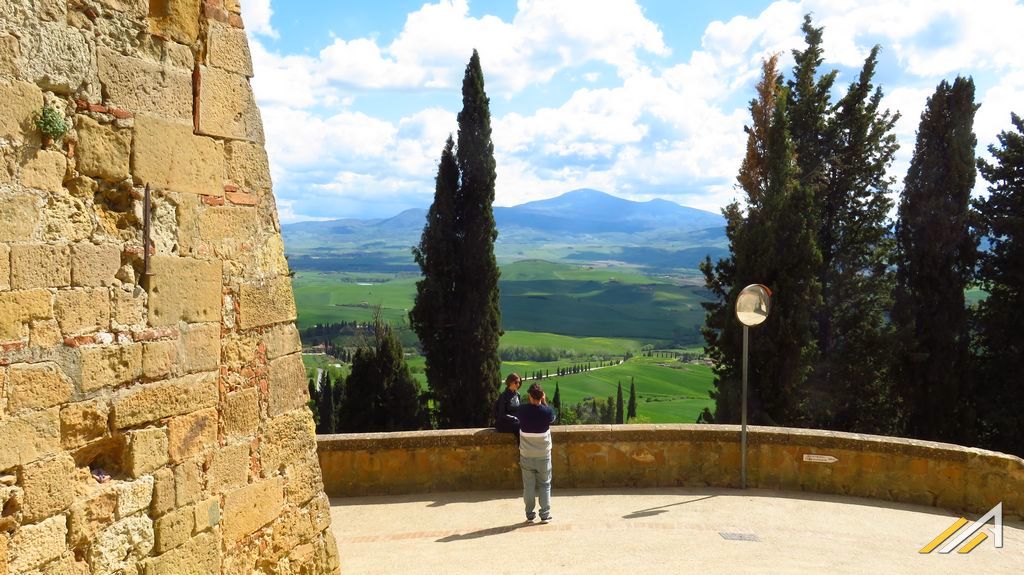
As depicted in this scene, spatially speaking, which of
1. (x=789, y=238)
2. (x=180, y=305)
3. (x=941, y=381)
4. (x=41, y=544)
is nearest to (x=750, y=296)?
(x=180, y=305)

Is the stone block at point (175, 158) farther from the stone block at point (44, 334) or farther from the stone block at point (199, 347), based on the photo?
the stone block at point (44, 334)

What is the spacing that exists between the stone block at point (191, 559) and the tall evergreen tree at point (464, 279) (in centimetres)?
1984

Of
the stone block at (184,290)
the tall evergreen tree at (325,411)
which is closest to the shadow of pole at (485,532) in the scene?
the stone block at (184,290)

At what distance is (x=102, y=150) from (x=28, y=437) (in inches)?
57.4

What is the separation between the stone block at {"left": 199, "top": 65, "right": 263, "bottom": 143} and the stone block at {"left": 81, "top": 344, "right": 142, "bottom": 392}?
4.44 ft

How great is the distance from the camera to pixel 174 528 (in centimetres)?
441

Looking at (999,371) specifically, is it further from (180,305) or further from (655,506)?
(180,305)

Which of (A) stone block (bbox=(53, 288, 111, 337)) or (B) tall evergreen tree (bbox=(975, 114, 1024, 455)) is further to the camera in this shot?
(B) tall evergreen tree (bbox=(975, 114, 1024, 455))

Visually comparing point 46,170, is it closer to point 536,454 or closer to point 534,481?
point 536,454

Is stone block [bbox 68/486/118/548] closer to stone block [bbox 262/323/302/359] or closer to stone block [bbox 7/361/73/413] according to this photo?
stone block [bbox 7/361/73/413]

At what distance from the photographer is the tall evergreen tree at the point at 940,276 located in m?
21.1

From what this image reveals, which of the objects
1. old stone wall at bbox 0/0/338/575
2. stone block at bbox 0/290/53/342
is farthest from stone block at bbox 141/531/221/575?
stone block at bbox 0/290/53/342

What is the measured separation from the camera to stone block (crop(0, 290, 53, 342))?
138 inches

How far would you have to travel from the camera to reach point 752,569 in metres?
6.62
